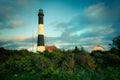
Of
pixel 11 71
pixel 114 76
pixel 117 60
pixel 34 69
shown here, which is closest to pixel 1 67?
pixel 11 71

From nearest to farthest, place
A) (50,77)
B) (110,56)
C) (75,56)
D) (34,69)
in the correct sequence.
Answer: (50,77) < (34,69) < (75,56) < (110,56)

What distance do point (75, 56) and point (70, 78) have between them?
32.4 feet

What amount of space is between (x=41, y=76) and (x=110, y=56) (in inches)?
456

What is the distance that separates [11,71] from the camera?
20.9 m

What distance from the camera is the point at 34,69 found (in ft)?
65.5

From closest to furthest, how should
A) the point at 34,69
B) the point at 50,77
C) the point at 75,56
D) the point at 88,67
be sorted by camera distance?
the point at 50,77 → the point at 34,69 → the point at 88,67 → the point at 75,56

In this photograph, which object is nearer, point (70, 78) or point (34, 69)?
point (70, 78)

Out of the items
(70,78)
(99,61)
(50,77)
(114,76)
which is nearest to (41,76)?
(50,77)

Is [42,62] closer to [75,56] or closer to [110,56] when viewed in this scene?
[75,56]

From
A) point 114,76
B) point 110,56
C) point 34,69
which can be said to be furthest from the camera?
point 110,56

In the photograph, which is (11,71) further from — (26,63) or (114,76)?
(114,76)

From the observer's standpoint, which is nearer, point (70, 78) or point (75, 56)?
point (70, 78)

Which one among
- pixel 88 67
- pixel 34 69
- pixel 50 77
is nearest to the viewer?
pixel 50 77

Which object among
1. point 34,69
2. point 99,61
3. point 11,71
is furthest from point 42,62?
point 99,61
